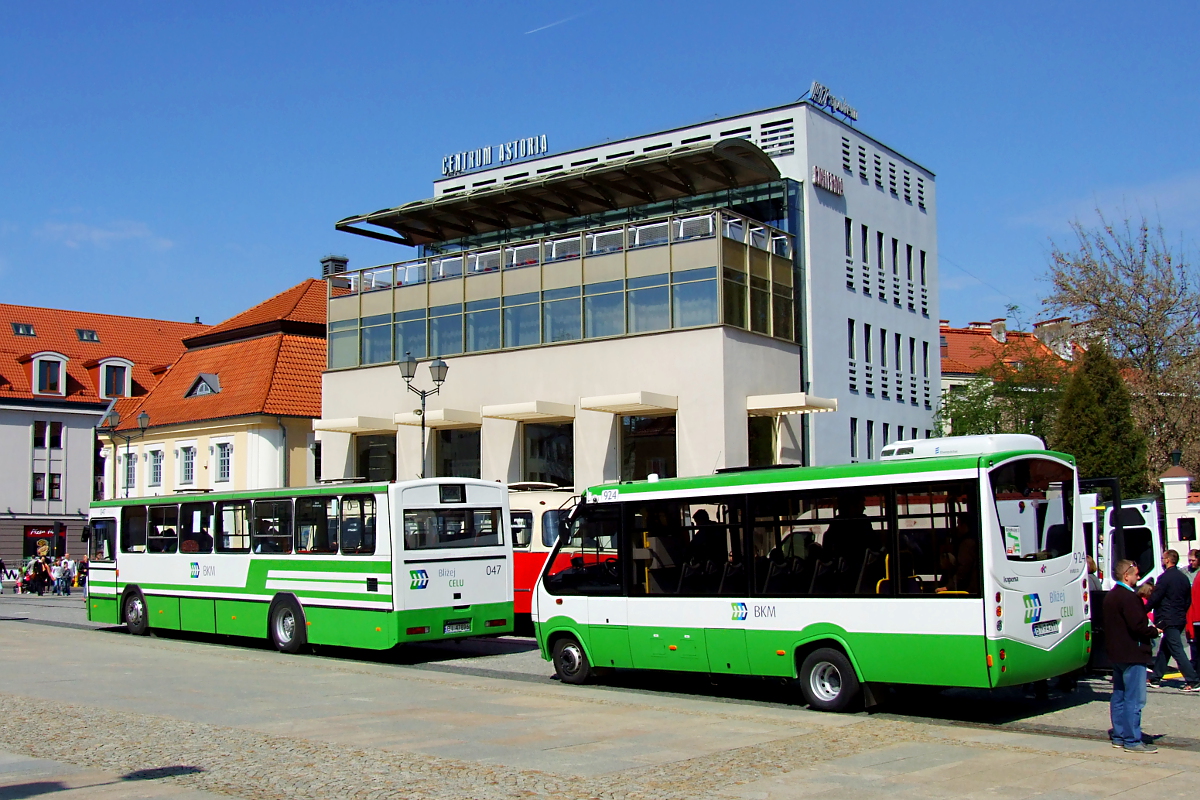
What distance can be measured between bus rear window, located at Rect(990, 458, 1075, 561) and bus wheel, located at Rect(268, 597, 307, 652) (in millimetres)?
12903

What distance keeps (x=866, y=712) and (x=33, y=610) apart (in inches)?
1238

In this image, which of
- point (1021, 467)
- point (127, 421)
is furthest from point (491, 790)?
point (127, 421)

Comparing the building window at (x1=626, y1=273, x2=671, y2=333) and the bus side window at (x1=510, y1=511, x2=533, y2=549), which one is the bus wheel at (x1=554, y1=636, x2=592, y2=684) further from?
the building window at (x1=626, y1=273, x2=671, y2=333)

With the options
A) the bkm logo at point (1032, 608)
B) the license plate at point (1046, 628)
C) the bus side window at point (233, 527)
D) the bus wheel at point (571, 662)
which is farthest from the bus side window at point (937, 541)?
the bus side window at point (233, 527)

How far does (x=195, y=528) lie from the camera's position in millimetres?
23422

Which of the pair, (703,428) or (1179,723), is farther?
(703,428)

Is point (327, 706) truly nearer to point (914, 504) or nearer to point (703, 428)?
point (914, 504)

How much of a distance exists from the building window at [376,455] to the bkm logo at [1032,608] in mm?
30962

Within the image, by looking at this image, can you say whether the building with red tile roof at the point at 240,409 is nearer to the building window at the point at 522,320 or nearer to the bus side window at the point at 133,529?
the building window at the point at 522,320

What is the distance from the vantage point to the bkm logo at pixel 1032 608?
12344 mm

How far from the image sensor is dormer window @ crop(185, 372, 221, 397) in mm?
51812

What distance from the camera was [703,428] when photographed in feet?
112

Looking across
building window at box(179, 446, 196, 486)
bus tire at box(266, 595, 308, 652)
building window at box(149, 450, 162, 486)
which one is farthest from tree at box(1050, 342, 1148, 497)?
building window at box(149, 450, 162, 486)

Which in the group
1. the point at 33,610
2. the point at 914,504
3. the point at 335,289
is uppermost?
the point at 335,289
